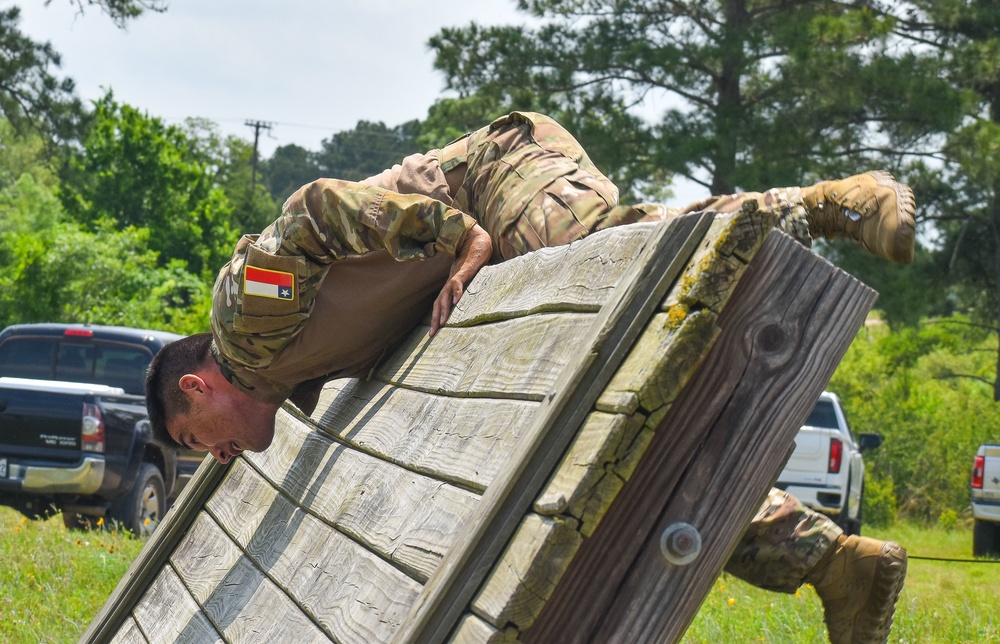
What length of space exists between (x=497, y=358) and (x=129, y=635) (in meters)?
1.90

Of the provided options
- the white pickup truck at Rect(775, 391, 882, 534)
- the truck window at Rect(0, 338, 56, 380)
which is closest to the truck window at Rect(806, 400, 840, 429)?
the white pickup truck at Rect(775, 391, 882, 534)

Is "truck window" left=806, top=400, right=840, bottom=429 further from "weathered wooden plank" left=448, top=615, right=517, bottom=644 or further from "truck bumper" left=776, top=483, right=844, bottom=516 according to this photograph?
"weathered wooden plank" left=448, top=615, right=517, bottom=644

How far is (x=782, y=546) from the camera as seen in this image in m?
3.07

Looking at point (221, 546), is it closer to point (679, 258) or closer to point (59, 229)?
point (679, 258)

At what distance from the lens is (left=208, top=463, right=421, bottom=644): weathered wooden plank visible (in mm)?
2107

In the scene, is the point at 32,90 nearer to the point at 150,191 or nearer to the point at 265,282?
the point at 265,282

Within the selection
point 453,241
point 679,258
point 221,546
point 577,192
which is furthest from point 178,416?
point 679,258

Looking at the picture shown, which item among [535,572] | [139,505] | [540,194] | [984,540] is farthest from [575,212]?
[984,540]

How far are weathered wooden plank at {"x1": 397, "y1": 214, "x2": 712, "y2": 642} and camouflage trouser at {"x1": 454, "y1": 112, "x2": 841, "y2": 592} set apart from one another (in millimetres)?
835

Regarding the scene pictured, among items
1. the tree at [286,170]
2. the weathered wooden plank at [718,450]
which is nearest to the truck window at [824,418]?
the weathered wooden plank at [718,450]

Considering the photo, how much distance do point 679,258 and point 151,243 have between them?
46.7 meters

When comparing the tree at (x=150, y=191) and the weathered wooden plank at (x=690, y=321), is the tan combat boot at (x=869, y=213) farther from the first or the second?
the tree at (x=150, y=191)

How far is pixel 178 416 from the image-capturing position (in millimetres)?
3475

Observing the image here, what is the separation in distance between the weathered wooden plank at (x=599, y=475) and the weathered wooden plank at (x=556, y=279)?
0.38 meters
